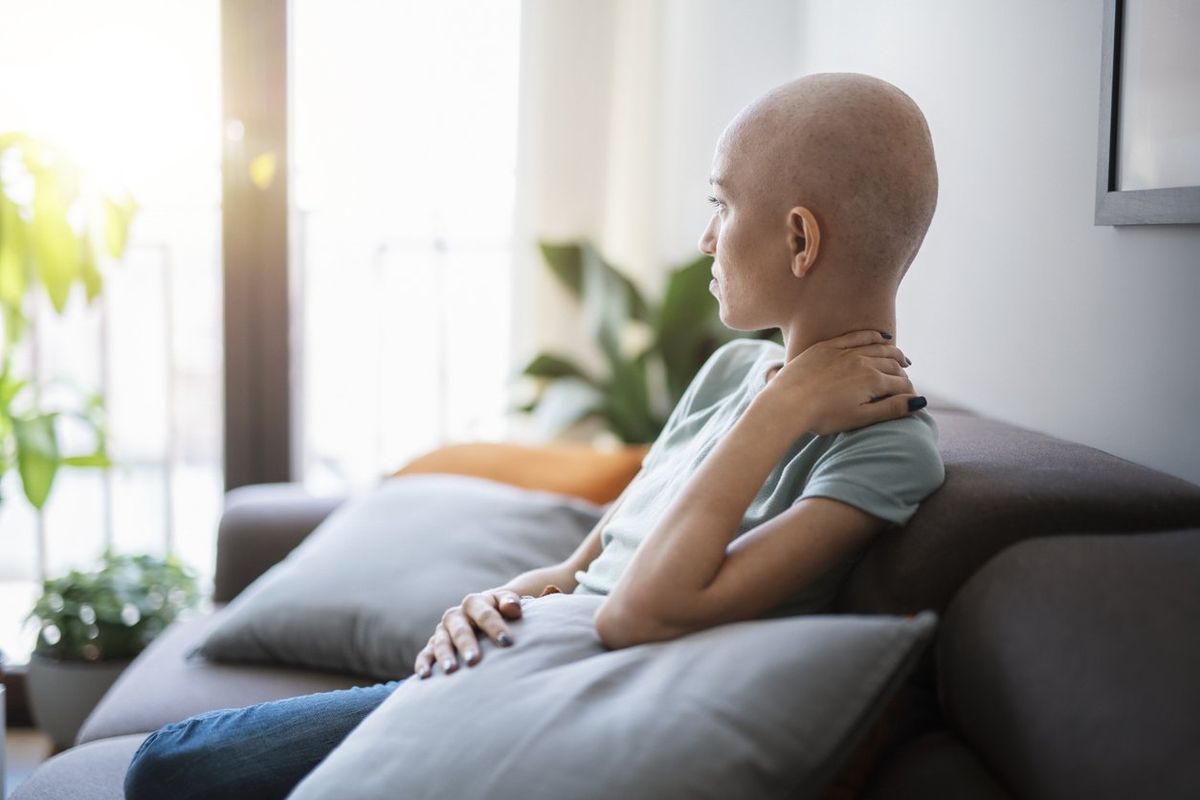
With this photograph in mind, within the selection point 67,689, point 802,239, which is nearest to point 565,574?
point 802,239

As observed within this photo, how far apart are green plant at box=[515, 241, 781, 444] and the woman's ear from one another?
1581 mm

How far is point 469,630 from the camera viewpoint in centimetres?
102

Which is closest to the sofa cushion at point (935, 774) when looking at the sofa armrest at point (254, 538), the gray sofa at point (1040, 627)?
the gray sofa at point (1040, 627)

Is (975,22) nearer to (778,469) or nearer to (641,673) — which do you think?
(778,469)

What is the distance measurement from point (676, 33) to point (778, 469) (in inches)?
77.8

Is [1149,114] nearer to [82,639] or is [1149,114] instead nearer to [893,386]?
[893,386]

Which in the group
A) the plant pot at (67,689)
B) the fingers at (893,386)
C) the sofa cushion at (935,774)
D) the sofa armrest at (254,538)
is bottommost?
the plant pot at (67,689)

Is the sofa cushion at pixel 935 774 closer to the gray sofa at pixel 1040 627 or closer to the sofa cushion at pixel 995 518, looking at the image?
the gray sofa at pixel 1040 627

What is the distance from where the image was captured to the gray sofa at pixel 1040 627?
719 millimetres

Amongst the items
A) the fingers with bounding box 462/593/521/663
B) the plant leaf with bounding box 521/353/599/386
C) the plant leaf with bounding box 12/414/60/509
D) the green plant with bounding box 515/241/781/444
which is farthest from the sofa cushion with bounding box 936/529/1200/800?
the plant leaf with bounding box 12/414/60/509

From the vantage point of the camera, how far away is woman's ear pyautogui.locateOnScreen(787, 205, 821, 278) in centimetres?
A: 100

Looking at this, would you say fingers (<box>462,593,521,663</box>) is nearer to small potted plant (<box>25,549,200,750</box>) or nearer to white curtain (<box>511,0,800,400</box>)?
small potted plant (<box>25,549,200,750</box>)

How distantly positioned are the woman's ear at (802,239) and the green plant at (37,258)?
77.2 inches

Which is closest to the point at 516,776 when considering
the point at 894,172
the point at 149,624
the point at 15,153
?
the point at 894,172
